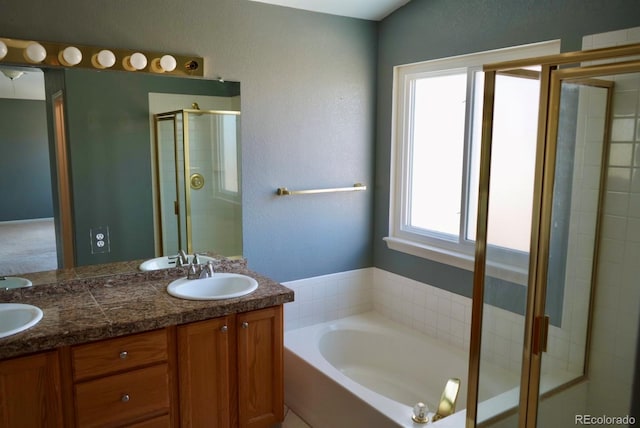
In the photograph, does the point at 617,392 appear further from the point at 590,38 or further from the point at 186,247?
the point at 186,247

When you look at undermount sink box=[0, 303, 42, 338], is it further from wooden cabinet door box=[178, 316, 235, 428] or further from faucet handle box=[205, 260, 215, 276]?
faucet handle box=[205, 260, 215, 276]

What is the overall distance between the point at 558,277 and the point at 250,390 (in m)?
1.47

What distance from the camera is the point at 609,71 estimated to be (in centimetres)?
175

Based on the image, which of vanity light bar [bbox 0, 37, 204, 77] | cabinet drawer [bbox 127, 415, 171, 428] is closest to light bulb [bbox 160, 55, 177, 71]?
vanity light bar [bbox 0, 37, 204, 77]

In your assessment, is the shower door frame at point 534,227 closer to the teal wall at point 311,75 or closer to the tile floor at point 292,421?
the teal wall at point 311,75

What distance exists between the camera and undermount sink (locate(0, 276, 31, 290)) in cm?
241

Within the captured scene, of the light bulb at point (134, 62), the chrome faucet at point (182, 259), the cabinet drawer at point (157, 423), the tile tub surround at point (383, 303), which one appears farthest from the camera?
the tile tub surround at point (383, 303)

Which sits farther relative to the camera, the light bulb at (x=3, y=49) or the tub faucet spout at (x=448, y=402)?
the tub faucet spout at (x=448, y=402)

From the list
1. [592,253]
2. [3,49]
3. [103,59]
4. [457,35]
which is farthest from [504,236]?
[3,49]

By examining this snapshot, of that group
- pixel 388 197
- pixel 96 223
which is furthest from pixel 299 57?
pixel 96 223

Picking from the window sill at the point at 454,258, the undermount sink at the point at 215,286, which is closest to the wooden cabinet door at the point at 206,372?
the undermount sink at the point at 215,286

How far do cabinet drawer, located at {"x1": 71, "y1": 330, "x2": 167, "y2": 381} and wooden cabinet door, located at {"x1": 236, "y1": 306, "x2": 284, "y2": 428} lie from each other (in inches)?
→ 15.0

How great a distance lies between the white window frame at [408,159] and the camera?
2.89 metres

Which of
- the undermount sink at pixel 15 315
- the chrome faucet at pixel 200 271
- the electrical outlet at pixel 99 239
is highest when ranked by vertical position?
the electrical outlet at pixel 99 239
